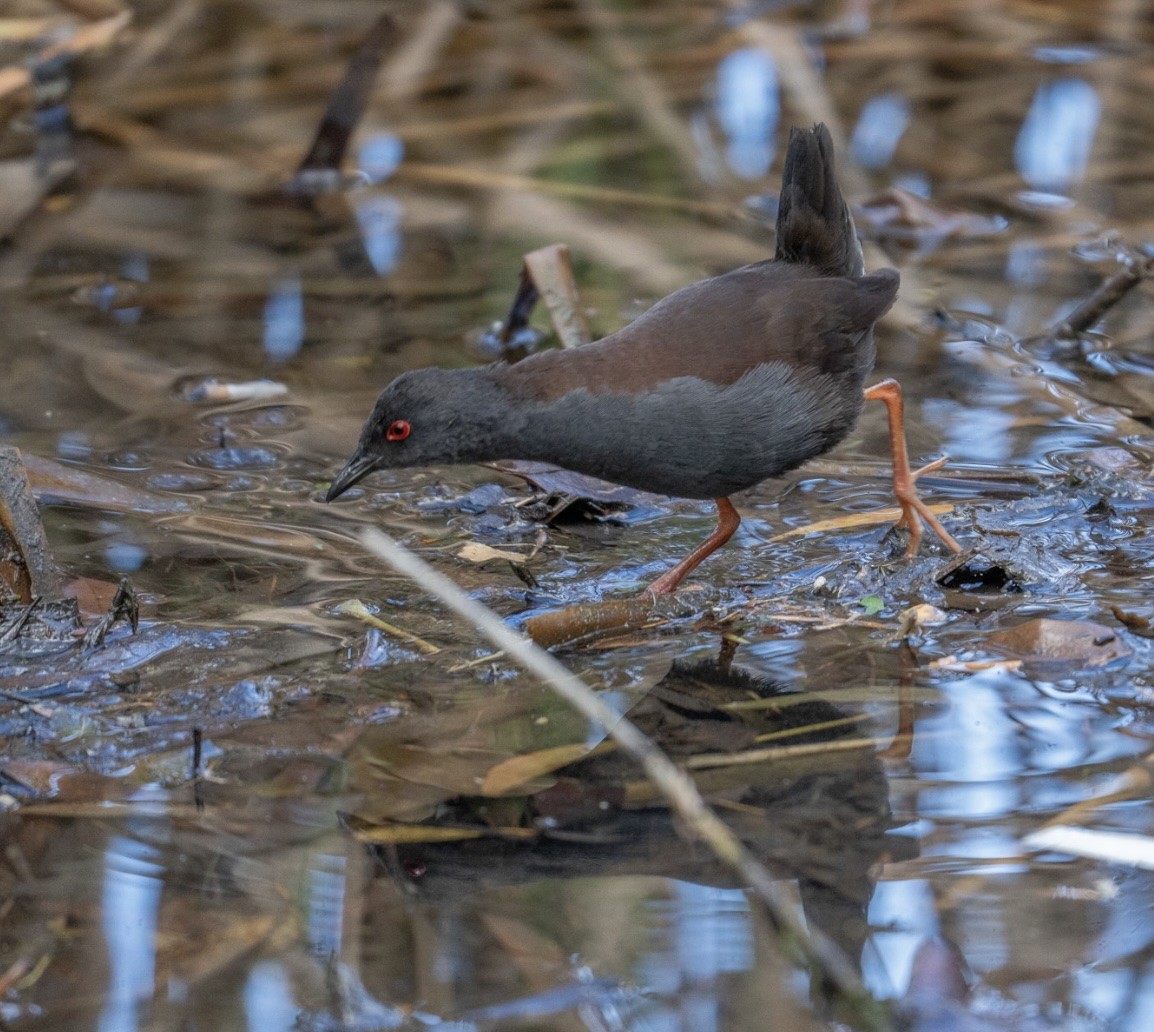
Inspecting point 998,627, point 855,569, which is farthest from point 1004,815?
point 855,569

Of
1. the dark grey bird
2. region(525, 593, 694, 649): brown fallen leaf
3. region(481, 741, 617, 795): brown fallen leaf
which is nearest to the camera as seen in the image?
region(481, 741, 617, 795): brown fallen leaf

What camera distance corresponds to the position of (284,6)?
28.3 ft

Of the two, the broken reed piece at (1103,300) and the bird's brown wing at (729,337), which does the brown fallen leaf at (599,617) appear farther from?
the broken reed piece at (1103,300)

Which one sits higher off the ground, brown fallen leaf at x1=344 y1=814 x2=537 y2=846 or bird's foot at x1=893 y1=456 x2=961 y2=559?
brown fallen leaf at x1=344 y1=814 x2=537 y2=846

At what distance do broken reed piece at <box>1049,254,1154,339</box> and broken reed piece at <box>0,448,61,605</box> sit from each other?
3340mm

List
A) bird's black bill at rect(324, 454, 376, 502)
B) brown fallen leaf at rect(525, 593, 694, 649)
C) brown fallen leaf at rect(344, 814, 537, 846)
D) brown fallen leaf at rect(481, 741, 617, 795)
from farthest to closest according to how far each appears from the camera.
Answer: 1. bird's black bill at rect(324, 454, 376, 502)
2. brown fallen leaf at rect(525, 593, 694, 649)
3. brown fallen leaf at rect(481, 741, 617, 795)
4. brown fallen leaf at rect(344, 814, 537, 846)

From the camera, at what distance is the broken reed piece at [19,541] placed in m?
3.63

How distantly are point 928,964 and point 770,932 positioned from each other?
253 millimetres

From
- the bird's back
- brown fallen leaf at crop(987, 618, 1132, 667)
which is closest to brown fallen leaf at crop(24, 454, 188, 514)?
the bird's back

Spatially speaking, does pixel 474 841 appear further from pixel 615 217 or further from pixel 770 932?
pixel 615 217

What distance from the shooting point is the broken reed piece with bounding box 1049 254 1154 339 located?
498 cm

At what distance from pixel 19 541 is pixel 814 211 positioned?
2230 millimetres

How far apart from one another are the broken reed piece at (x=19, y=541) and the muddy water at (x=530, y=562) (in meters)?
0.26

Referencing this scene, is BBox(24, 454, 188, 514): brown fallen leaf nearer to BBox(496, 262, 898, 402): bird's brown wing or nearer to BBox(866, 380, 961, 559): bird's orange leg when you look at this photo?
BBox(496, 262, 898, 402): bird's brown wing
